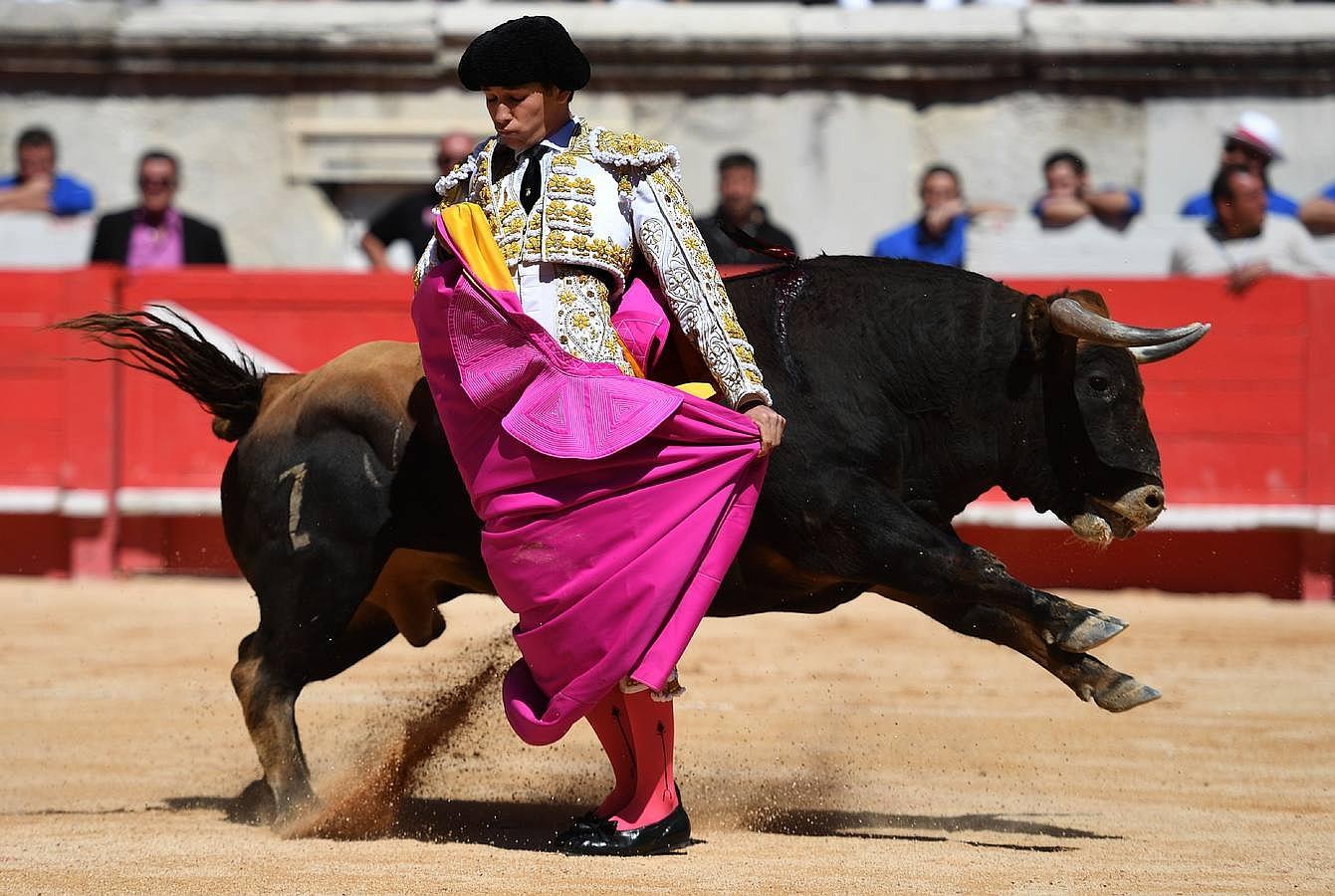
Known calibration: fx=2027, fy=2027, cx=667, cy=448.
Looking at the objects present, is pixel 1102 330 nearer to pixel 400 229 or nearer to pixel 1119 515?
pixel 1119 515

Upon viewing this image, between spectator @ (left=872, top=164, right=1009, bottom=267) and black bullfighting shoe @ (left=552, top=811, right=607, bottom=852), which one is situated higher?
spectator @ (left=872, top=164, right=1009, bottom=267)

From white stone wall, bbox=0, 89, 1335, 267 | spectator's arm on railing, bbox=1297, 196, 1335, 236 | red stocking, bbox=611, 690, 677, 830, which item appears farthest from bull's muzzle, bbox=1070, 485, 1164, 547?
white stone wall, bbox=0, 89, 1335, 267

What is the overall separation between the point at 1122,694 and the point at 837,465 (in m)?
0.67

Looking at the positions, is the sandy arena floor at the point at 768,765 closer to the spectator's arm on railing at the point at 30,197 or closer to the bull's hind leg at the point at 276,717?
the bull's hind leg at the point at 276,717

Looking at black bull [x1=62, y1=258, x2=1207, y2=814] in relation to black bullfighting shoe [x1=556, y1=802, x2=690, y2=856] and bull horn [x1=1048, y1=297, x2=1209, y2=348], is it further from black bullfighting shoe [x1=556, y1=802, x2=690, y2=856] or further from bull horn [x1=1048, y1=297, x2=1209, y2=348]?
black bullfighting shoe [x1=556, y1=802, x2=690, y2=856]

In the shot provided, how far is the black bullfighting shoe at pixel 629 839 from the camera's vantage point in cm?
379

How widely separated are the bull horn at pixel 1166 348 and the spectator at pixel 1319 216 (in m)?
4.98

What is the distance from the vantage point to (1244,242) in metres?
7.94

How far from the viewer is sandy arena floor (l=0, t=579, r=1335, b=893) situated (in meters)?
3.62

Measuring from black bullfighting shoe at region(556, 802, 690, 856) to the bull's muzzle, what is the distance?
100 centimetres

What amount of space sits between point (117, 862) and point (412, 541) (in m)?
0.89

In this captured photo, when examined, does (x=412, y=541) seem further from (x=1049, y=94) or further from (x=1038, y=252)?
(x=1049, y=94)

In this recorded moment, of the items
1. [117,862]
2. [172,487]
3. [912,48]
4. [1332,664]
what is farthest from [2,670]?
[912,48]

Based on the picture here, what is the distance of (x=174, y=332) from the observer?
4426 millimetres
